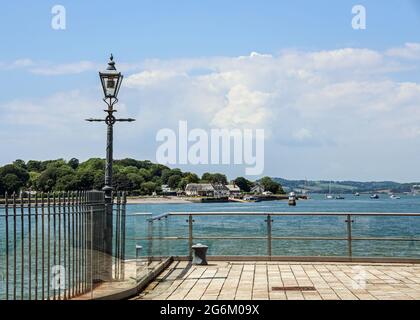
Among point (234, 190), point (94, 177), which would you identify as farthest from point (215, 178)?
point (94, 177)

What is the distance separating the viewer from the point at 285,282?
39.6ft

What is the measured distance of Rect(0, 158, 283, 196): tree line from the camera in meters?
26.3

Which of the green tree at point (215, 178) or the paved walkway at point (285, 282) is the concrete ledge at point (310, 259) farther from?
the green tree at point (215, 178)

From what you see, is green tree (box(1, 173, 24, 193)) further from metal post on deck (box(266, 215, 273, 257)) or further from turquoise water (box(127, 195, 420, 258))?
metal post on deck (box(266, 215, 273, 257))

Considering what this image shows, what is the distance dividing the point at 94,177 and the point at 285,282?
60.2ft

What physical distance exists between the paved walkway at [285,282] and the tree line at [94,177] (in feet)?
12.1

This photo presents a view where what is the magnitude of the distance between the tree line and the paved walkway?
3674mm

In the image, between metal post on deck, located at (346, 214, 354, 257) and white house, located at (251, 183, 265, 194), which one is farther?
white house, located at (251, 183, 265, 194)

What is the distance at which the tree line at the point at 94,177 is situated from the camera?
26.3 metres

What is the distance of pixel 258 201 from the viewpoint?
149m

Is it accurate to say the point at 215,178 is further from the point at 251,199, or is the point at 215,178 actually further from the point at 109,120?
the point at 109,120

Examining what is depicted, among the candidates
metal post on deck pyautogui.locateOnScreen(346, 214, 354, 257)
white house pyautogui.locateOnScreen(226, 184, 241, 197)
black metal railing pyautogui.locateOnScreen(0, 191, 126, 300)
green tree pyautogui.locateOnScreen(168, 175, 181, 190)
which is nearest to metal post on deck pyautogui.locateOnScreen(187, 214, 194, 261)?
metal post on deck pyautogui.locateOnScreen(346, 214, 354, 257)
